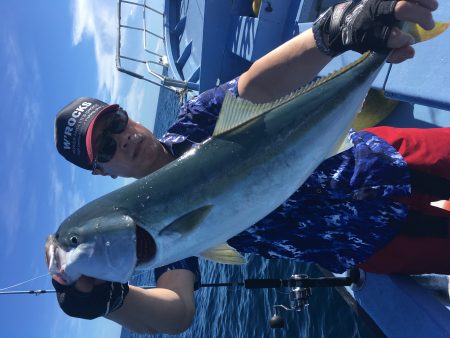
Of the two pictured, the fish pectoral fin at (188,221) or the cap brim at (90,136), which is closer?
the fish pectoral fin at (188,221)

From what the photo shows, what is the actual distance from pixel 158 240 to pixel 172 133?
106 cm

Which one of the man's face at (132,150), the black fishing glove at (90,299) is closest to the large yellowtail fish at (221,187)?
the black fishing glove at (90,299)

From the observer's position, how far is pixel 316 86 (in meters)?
2.31

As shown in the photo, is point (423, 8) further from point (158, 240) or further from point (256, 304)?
point (256, 304)

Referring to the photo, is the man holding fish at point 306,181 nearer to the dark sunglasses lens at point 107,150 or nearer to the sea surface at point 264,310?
the dark sunglasses lens at point 107,150

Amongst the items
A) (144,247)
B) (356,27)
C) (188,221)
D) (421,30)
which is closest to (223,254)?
(188,221)

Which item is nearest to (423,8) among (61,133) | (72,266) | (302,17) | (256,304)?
(72,266)

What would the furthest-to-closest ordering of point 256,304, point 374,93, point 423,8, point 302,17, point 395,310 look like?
point 256,304 → point 302,17 → point 374,93 → point 395,310 → point 423,8

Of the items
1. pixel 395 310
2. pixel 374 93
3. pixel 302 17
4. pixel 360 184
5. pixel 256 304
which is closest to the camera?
pixel 360 184

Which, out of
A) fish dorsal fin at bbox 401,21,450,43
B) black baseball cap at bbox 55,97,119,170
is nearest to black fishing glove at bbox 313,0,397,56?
fish dorsal fin at bbox 401,21,450,43

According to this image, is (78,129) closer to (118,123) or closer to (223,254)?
(118,123)

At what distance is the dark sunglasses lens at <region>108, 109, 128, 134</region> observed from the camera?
3.03 m

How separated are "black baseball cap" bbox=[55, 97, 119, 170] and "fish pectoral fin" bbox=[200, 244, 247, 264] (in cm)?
126

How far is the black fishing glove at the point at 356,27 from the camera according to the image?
2.31 metres
